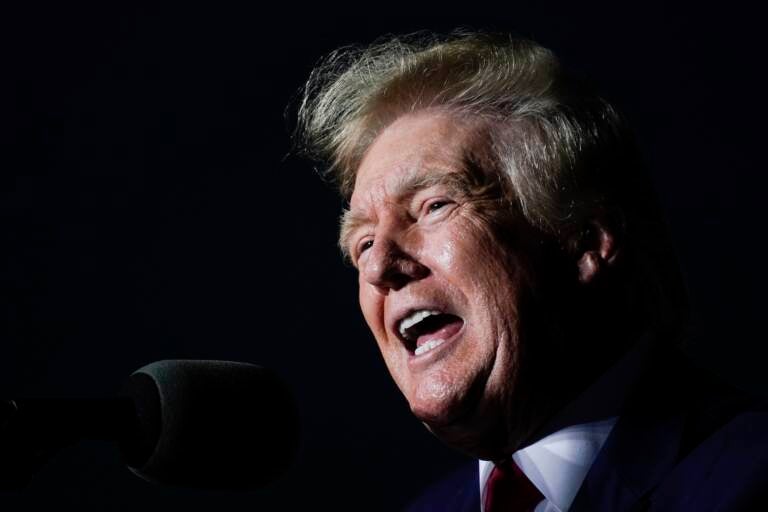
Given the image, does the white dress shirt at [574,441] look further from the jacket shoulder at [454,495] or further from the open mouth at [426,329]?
the jacket shoulder at [454,495]

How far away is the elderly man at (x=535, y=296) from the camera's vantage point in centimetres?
149

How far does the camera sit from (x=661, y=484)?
1.42 metres

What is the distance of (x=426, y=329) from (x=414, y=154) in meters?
0.29

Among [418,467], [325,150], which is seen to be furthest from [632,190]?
[418,467]

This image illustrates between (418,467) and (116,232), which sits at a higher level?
(116,232)

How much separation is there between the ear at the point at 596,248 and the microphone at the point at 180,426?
2.10 feet

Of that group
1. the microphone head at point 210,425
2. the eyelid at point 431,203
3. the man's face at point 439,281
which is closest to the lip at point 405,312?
the man's face at point 439,281

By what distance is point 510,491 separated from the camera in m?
1.57

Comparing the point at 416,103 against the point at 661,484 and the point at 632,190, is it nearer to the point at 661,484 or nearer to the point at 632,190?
the point at 632,190

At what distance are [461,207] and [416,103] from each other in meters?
0.26

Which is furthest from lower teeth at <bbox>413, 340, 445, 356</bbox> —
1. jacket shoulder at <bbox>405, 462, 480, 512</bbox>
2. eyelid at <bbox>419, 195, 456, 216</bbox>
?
jacket shoulder at <bbox>405, 462, 480, 512</bbox>

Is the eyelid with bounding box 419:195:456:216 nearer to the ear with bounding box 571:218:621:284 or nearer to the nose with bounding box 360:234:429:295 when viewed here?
the nose with bounding box 360:234:429:295

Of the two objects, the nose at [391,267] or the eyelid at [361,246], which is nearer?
the nose at [391,267]

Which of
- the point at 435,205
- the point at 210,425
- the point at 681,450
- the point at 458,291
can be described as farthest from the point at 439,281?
the point at 210,425
